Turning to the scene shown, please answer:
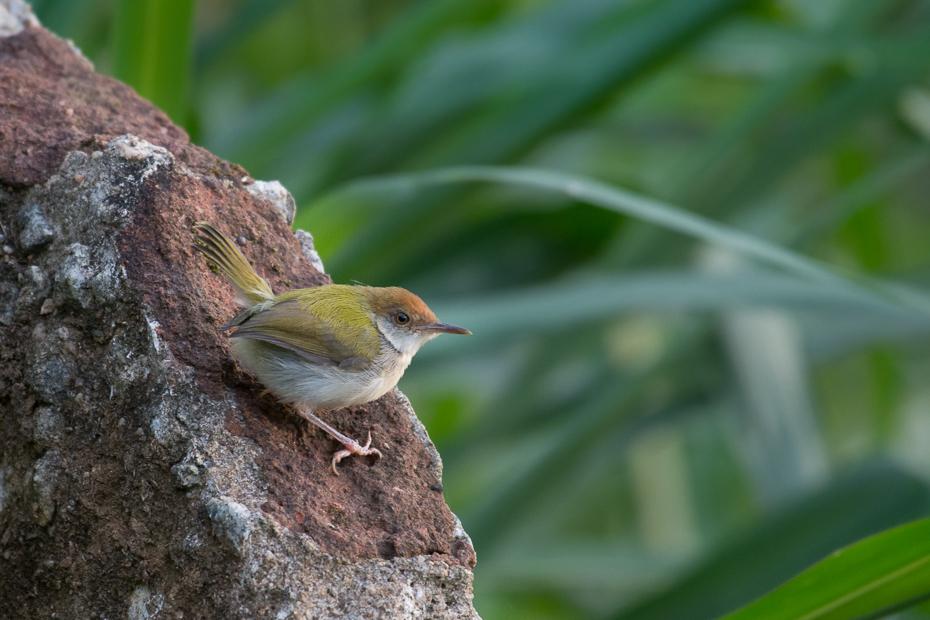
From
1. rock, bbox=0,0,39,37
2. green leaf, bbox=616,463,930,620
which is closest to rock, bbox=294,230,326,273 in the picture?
rock, bbox=0,0,39,37

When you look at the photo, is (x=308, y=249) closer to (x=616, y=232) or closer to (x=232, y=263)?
(x=232, y=263)

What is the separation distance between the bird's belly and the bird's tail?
0.13 m

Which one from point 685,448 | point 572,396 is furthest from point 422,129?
point 685,448

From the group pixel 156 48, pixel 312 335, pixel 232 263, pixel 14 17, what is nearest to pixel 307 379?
pixel 312 335

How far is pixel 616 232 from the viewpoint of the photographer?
5215 mm

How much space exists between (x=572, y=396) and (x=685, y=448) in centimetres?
298

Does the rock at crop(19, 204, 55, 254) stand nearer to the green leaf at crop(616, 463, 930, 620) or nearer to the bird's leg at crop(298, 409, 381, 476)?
the bird's leg at crop(298, 409, 381, 476)

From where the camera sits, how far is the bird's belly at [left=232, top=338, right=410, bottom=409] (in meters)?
2.09

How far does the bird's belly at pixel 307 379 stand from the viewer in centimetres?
209

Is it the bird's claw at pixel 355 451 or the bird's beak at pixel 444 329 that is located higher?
the bird's beak at pixel 444 329

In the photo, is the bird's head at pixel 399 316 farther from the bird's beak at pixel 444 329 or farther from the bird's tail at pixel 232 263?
the bird's tail at pixel 232 263

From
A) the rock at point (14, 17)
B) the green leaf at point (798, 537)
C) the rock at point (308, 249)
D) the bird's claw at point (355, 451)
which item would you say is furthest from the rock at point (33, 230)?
the green leaf at point (798, 537)

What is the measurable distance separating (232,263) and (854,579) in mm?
1527

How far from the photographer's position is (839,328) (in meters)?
5.66
